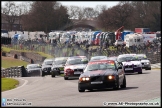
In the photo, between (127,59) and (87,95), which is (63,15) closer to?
(127,59)

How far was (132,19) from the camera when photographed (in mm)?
99125

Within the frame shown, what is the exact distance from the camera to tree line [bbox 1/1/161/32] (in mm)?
83500

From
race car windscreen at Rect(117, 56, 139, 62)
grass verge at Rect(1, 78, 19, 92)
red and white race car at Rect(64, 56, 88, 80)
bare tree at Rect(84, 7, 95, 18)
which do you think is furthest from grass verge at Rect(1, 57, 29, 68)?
bare tree at Rect(84, 7, 95, 18)

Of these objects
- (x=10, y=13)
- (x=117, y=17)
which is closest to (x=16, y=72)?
(x=10, y=13)

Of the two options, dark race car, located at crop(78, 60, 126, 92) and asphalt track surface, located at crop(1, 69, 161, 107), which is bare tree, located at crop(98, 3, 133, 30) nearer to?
asphalt track surface, located at crop(1, 69, 161, 107)

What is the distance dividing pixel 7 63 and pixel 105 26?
25344 mm

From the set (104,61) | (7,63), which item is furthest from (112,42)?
(104,61)

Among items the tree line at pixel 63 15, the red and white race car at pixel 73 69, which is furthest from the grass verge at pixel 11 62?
the red and white race car at pixel 73 69

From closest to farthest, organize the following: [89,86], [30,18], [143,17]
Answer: [89,86] < [30,18] < [143,17]

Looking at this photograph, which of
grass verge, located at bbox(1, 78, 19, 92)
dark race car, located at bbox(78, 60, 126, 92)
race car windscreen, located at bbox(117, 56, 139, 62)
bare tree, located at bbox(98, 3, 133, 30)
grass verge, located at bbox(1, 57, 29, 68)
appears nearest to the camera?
dark race car, located at bbox(78, 60, 126, 92)

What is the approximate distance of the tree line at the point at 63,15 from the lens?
83.5 metres

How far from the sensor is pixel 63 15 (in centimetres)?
9638

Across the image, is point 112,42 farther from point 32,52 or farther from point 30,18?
point 30,18

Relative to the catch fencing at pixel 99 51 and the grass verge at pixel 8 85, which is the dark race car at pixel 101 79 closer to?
the grass verge at pixel 8 85
